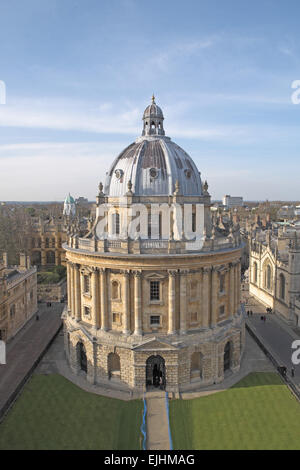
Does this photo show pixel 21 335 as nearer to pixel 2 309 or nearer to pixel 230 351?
pixel 2 309

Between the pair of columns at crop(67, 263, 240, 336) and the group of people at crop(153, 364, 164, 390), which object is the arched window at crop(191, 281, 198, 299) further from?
the group of people at crop(153, 364, 164, 390)

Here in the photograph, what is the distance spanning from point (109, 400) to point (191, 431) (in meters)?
8.46

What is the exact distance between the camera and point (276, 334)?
47.5 meters

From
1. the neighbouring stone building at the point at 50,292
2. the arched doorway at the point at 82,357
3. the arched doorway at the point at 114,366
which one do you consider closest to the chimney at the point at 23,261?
the neighbouring stone building at the point at 50,292

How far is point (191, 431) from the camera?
90.2 feet

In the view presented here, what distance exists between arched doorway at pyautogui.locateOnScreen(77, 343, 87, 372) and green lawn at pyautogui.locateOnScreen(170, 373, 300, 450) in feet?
36.3

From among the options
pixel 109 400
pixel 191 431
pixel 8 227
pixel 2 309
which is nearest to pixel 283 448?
pixel 191 431

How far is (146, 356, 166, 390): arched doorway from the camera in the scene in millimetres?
33750

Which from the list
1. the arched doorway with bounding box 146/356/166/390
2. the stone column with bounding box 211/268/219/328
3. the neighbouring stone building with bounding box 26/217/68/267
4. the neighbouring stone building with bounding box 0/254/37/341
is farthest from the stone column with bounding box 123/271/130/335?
the neighbouring stone building with bounding box 26/217/68/267

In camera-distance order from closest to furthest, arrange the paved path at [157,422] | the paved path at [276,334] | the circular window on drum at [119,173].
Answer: the paved path at [157,422]
the circular window on drum at [119,173]
the paved path at [276,334]

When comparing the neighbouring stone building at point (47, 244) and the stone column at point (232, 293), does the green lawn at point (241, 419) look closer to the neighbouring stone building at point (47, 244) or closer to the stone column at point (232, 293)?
the stone column at point (232, 293)

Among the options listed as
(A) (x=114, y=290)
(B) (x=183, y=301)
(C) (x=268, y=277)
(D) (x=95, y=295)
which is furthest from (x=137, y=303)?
(C) (x=268, y=277)

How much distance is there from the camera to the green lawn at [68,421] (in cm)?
2636

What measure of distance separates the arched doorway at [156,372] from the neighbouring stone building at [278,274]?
25.5 m
